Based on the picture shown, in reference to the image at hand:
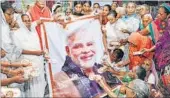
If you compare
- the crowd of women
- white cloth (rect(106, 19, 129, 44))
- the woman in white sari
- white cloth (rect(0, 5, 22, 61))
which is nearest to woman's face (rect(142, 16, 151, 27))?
the crowd of women

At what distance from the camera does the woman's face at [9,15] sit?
2.91 m

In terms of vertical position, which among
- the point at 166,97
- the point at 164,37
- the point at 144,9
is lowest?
the point at 166,97

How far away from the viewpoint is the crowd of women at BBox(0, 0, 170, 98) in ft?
9.59

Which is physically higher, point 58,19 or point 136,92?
point 58,19

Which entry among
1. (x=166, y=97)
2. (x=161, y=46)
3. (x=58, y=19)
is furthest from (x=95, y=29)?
(x=166, y=97)

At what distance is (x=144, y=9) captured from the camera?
2965 millimetres

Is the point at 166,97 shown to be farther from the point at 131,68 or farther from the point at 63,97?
the point at 63,97

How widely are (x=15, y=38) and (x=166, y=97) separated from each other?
3.37 feet

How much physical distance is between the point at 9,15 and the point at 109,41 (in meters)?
0.65

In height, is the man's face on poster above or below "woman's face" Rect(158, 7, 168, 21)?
below

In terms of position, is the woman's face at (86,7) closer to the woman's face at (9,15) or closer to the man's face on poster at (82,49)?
the man's face on poster at (82,49)

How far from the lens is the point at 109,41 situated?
2.98 m

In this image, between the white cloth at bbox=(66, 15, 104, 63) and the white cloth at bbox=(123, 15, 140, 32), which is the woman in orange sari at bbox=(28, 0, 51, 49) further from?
the white cloth at bbox=(123, 15, 140, 32)

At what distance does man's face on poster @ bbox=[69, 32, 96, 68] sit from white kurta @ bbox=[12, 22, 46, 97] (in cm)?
21
